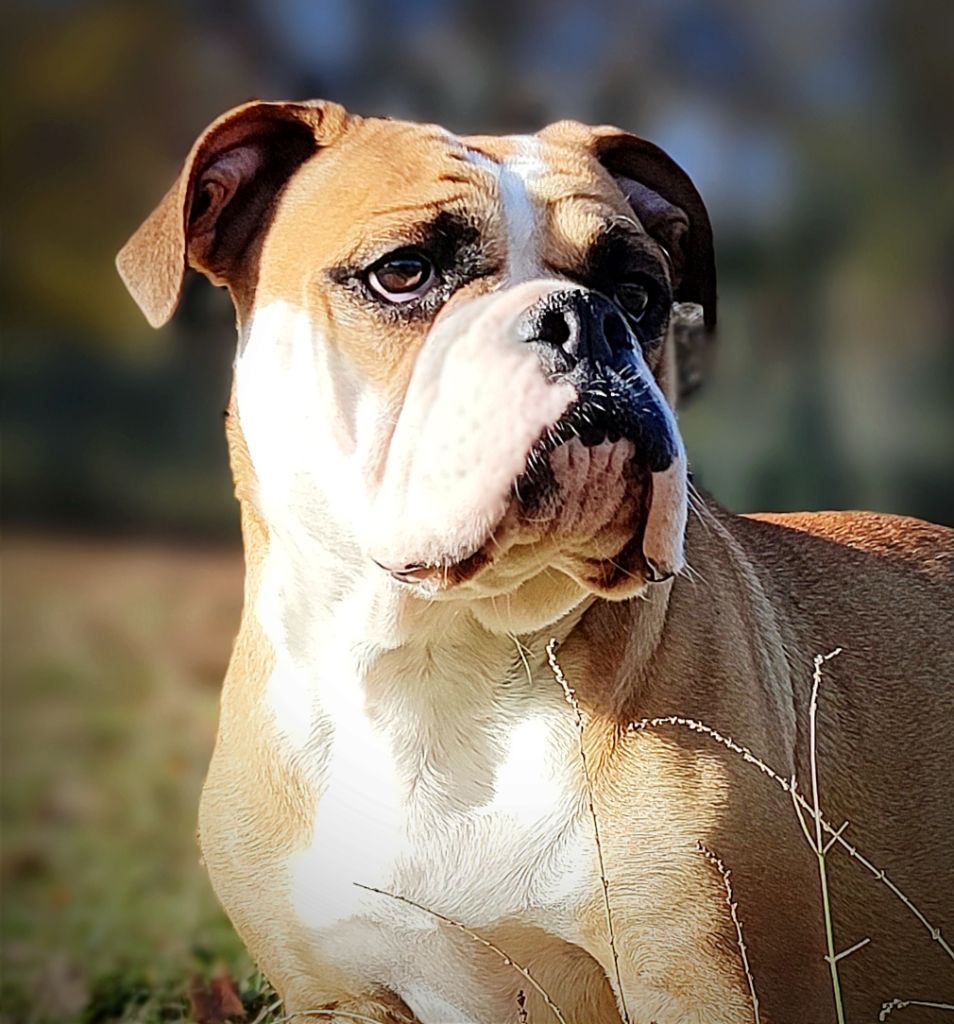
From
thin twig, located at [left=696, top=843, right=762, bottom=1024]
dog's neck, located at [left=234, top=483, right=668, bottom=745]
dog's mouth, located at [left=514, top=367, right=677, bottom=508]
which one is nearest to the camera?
dog's mouth, located at [left=514, top=367, right=677, bottom=508]

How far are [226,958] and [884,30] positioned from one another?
4406 millimetres

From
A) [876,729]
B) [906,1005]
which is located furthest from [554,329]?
[906,1005]

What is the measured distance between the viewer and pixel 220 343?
5.12 m

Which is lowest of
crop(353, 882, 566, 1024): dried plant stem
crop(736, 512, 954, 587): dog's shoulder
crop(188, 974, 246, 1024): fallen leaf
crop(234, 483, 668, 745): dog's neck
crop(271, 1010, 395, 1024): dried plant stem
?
crop(188, 974, 246, 1024): fallen leaf

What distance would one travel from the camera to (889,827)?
2.33m

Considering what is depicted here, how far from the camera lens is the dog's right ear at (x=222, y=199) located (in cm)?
213

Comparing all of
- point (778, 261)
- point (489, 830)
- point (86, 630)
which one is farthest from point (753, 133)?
point (489, 830)

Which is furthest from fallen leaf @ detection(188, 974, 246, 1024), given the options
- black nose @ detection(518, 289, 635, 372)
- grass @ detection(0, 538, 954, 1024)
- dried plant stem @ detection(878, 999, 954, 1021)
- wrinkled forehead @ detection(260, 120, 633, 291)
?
black nose @ detection(518, 289, 635, 372)

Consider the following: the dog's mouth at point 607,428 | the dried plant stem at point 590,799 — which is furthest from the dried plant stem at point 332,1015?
the dog's mouth at point 607,428

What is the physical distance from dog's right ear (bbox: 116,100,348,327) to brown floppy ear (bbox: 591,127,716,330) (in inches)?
17.2

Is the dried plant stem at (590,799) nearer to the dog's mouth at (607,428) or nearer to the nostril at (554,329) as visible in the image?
the dog's mouth at (607,428)

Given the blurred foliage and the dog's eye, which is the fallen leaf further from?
the blurred foliage

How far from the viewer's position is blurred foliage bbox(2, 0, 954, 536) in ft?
18.0

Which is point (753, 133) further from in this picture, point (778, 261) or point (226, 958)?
point (226, 958)
